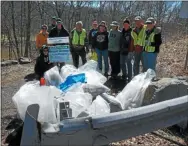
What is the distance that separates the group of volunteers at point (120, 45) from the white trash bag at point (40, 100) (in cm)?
435

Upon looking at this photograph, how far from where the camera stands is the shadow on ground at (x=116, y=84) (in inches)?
323

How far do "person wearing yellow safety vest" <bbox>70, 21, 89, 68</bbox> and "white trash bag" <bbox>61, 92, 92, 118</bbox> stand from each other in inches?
223

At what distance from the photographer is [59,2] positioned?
2988 cm

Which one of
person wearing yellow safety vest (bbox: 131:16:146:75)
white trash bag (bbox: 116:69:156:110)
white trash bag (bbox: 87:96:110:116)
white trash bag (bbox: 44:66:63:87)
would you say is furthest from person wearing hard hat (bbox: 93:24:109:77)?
white trash bag (bbox: 87:96:110:116)

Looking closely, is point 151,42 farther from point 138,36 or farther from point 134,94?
point 134,94

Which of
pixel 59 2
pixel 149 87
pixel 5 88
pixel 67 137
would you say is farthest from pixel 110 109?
pixel 59 2

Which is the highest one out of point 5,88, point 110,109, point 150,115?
point 150,115

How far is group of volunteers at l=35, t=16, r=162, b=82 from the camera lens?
28.0ft

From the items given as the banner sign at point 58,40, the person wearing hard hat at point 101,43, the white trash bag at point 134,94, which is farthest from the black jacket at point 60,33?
the white trash bag at point 134,94

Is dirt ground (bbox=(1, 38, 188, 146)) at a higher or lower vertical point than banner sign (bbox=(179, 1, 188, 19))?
lower

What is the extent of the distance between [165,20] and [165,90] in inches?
1187

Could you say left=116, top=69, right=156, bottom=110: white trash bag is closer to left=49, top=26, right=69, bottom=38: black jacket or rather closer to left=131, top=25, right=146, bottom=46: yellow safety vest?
left=131, top=25, right=146, bottom=46: yellow safety vest

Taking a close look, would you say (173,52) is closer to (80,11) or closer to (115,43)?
(115,43)

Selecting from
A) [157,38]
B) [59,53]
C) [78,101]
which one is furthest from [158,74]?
[78,101]
